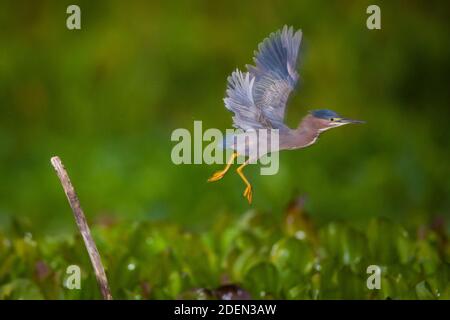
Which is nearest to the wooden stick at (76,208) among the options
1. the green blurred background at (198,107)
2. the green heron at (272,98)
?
the green heron at (272,98)

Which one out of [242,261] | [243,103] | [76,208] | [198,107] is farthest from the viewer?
[198,107]

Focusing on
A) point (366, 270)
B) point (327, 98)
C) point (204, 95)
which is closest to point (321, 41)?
point (327, 98)

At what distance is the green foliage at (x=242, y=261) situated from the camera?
6.10 ft

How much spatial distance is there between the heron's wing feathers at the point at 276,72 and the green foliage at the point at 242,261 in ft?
1.68

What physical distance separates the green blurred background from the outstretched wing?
1.44 m

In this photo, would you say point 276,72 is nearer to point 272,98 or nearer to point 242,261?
point 272,98

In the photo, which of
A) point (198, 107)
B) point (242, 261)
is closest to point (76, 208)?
point (242, 261)

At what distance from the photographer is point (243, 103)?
136cm

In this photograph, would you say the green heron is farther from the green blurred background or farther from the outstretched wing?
the green blurred background

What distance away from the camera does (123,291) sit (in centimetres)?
187

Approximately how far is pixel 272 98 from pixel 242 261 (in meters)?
0.73

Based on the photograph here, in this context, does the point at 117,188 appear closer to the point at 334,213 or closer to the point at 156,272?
the point at 334,213

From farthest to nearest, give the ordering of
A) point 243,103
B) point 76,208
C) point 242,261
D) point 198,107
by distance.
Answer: point 198,107
point 242,261
point 76,208
point 243,103

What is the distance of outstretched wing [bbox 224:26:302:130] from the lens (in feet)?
4.49
